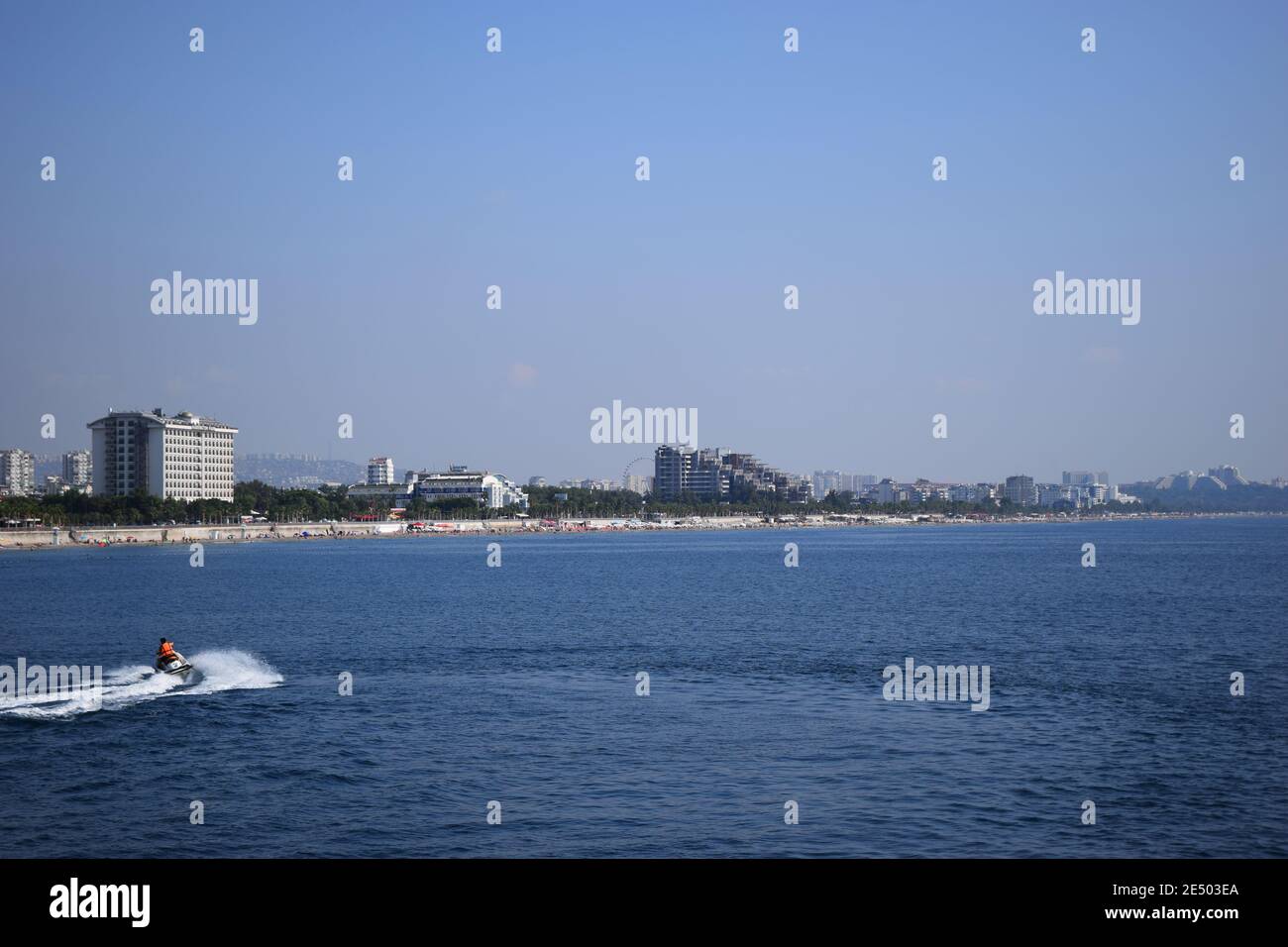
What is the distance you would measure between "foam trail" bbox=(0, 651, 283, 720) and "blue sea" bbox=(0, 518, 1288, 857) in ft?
0.82

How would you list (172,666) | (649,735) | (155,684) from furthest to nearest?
(172,666) < (155,684) < (649,735)

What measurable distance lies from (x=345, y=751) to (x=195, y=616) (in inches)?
1746

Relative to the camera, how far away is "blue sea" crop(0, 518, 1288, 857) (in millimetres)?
22500

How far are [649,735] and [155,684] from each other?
20114 millimetres

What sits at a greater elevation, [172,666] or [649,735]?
[172,666]

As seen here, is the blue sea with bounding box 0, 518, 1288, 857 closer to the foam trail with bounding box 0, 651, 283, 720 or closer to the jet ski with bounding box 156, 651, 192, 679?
the foam trail with bounding box 0, 651, 283, 720

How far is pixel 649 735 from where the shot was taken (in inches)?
1242
